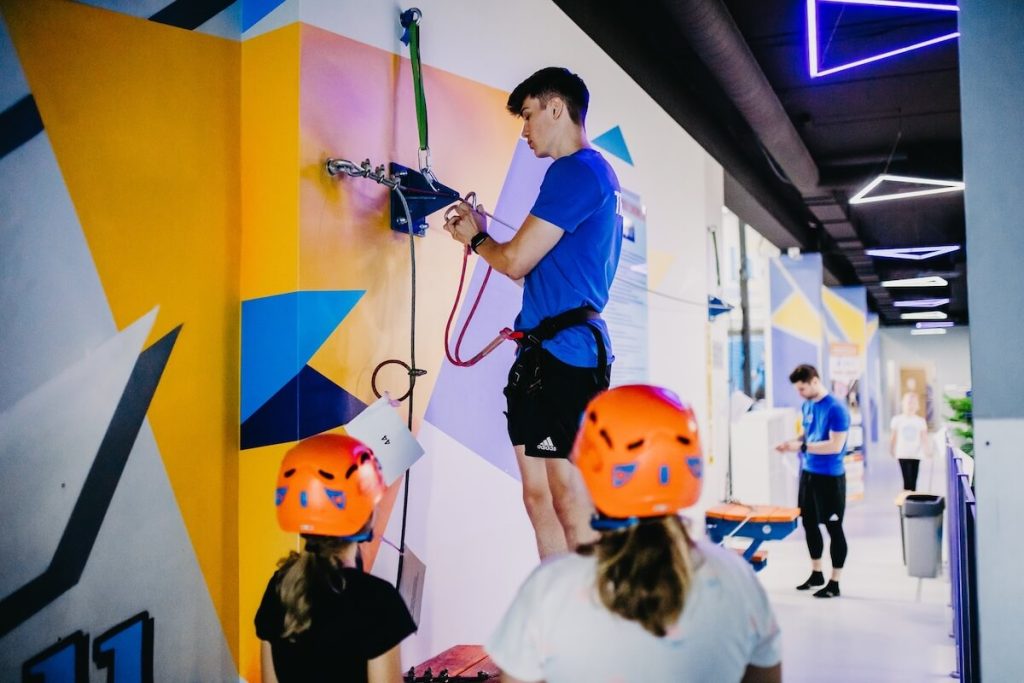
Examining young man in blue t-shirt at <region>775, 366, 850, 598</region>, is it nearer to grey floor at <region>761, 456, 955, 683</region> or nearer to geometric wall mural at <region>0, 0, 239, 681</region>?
grey floor at <region>761, 456, 955, 683</region>

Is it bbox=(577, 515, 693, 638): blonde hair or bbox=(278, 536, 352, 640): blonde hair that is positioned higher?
bbox=(577, 515, 693, 638): blonde hair

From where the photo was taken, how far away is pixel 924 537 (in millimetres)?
6074

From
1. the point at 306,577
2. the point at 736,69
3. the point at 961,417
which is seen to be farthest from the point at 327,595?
the point at 961,417

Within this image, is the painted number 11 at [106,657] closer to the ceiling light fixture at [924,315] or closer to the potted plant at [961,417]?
the potted plant at [961,417]

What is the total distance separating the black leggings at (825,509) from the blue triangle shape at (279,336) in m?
4.54

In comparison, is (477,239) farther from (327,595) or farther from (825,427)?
(825,427)

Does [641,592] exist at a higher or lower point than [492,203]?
lower

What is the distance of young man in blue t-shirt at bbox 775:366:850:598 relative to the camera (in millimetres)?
5750

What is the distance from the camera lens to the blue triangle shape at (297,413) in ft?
7.49

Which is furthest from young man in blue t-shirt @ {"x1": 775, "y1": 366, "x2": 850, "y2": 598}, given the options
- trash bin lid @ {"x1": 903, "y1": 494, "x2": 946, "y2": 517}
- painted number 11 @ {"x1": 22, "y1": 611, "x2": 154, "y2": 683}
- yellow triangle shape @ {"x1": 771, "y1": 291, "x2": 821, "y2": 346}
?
yellow triangle shape @ {"x1": 771, "y1": 291, "x2": 821, "y2": 346}

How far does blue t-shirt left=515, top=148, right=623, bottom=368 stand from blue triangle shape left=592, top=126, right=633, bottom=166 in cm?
195

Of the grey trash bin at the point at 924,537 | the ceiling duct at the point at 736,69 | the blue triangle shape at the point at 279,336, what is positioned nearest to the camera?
the blue triangle shape at the point at 279,336

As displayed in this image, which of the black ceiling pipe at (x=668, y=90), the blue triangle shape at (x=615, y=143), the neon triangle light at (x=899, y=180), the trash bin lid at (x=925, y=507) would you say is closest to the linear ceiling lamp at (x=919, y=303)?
the neon triangle light at (x=899, y=180)

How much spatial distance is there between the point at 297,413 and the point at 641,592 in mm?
1381
